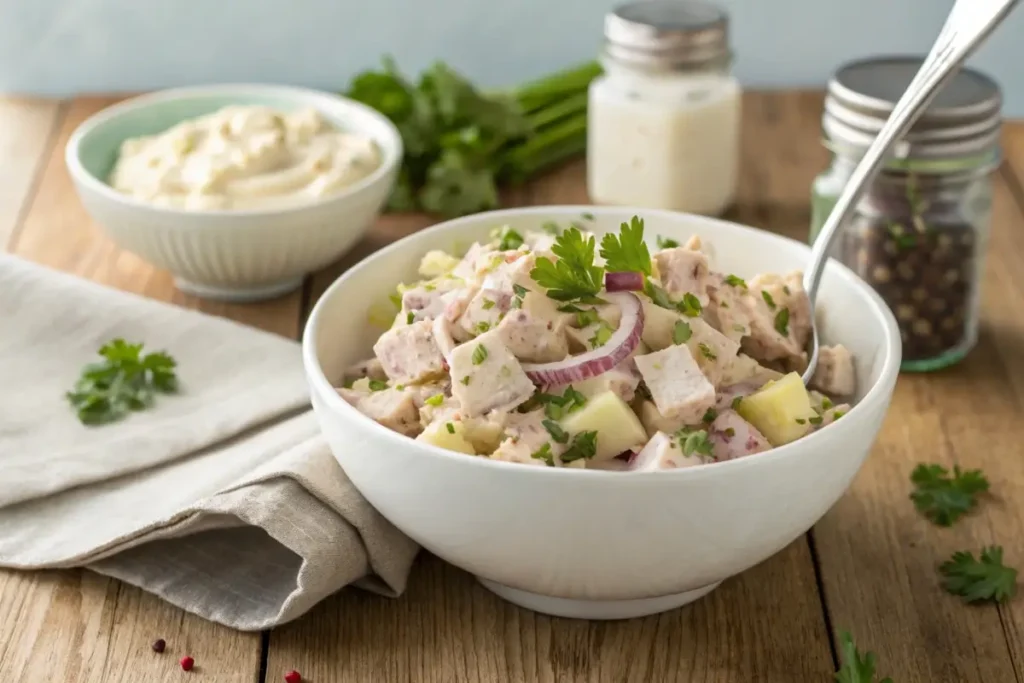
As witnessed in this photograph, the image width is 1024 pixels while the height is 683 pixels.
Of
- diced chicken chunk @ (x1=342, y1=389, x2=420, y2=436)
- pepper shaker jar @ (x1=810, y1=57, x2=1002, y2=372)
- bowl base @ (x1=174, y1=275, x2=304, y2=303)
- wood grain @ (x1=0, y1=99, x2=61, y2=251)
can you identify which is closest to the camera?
diced chicken chunk @ (x1=342, y1=389, x2=420, y2=436)

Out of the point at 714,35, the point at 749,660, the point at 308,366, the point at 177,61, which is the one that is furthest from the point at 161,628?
the point at 177,61

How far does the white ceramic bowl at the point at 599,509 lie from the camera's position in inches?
61.2

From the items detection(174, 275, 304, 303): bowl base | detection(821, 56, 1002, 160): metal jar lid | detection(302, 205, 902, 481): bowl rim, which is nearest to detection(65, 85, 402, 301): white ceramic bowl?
detection(174, 275, 304, 303): bowl base

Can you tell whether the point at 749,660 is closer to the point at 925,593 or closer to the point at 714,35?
the point at 925,593

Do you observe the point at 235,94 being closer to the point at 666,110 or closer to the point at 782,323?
the point at 666,110

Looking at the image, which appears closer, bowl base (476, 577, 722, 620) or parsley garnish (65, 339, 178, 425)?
bowl base (476, 577, 722, 620)

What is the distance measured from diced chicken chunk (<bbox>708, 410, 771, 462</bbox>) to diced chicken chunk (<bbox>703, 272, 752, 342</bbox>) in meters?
0.18

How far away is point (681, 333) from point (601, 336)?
11 cm

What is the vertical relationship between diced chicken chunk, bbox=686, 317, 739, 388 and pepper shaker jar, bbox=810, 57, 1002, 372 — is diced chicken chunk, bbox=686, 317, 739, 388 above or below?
above

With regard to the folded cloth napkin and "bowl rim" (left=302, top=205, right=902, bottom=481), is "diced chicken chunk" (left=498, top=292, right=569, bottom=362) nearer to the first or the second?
"bowl rim" (left=302, top=205, right=902, bottom=481)

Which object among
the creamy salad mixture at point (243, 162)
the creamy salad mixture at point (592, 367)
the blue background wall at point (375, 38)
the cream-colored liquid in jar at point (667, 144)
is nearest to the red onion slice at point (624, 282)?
the creamy salad mixture at point (592, 367)

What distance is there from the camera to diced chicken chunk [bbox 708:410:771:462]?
5.50 feet

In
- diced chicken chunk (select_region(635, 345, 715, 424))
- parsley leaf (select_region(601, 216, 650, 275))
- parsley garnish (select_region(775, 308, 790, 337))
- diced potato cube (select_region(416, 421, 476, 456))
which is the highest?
parsley leaf (select_region(601, 216, 650, 275))

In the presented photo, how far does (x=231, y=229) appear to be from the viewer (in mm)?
2521
